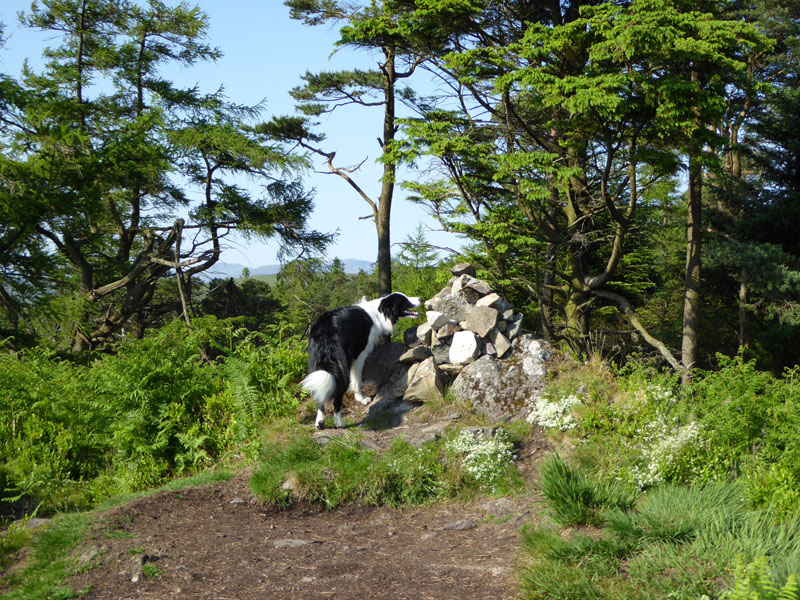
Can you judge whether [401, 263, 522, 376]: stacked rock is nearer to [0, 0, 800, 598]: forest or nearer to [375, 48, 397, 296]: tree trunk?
[0, 0, 800, 598]: forest

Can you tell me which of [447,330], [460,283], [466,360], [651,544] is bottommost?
[651,544]

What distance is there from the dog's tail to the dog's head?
1.52m

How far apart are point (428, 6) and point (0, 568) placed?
399 inches

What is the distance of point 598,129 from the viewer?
33.1ft

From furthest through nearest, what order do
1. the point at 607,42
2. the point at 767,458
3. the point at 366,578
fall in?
the point at 607,42 → the point at 767,458 → the point at 366,578

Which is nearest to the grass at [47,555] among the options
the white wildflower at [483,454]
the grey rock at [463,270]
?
the white wildflower at [483,454]

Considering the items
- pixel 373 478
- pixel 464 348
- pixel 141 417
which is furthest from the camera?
pixel 464 348

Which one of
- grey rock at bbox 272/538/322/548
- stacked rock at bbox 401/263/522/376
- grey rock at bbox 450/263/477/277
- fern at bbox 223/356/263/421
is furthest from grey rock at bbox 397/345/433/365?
grey rock at bbox 272/538/322/548

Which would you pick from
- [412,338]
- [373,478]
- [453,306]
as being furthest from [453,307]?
[373,478]

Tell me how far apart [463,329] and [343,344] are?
179 cm

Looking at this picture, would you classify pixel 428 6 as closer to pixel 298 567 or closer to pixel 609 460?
pixel 609 460

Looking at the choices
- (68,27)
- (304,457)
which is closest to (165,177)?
(68,27)

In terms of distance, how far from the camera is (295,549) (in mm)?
5059

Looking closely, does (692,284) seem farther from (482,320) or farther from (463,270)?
(482,320)
